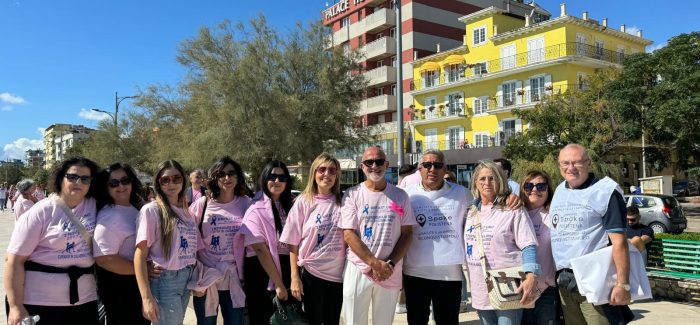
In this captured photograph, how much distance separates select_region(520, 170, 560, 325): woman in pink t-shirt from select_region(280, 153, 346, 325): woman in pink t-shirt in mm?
1492

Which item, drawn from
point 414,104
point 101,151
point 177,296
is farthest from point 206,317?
point 414,104

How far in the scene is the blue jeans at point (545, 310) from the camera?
12.2 feet

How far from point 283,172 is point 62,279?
176cm

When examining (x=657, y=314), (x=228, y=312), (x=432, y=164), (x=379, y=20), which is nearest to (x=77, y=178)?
(x=228, y=312)

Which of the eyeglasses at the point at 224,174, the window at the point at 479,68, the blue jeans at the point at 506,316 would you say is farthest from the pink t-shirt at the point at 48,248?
the window at the point at 479,68

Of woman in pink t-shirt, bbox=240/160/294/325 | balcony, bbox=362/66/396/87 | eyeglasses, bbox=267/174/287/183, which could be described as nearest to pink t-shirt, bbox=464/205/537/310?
woman in pink t-shirt, bbox=240/160/294/325

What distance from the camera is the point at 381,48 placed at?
43.4 meters

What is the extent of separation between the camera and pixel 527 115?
84.5ft

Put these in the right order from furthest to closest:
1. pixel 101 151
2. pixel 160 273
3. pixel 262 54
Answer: pixel 101 151
pixel 262 54
pixel 160 273

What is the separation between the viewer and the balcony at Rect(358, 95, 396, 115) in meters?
43.2

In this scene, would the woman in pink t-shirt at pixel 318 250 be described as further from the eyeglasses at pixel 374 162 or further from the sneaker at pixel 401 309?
the sneaker at pixel 401 309

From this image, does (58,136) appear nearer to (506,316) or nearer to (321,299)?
(321,299)

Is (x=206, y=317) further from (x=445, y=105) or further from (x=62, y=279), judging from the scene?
(x=445, y=105)

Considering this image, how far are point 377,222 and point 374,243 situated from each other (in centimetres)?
16
